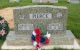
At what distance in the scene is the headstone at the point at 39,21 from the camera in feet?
21.1

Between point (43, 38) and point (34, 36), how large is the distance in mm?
209

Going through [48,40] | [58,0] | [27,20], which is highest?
[27,20]

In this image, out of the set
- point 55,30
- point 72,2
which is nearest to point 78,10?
point 72,2

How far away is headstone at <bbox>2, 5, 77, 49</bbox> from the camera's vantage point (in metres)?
6.43

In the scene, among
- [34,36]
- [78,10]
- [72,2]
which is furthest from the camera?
[72,2]

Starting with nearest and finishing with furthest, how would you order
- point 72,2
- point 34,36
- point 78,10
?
point 34,36 → point 78,10 → point 72,2

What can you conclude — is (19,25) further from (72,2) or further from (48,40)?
(72,2)

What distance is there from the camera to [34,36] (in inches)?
248

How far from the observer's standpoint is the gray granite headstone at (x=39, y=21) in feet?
21.1

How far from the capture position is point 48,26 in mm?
6555

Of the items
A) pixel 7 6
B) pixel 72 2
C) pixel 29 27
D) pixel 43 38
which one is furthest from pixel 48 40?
pixel 72 2

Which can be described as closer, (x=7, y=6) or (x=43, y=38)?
(x=43, y=38)

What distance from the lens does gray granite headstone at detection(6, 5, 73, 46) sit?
643cm

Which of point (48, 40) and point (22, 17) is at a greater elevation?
point (22, 17)
